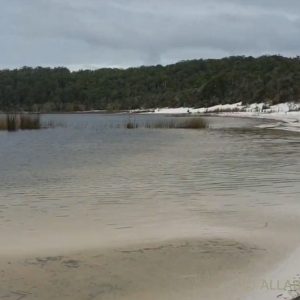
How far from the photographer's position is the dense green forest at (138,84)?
107m

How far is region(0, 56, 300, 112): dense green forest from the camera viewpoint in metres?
107

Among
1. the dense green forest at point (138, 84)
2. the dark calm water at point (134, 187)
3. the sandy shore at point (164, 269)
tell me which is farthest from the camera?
the dense green forest at point (138, 84)

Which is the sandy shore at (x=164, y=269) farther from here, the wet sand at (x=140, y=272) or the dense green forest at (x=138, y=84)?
the dense green forest at (x=138, y=84)

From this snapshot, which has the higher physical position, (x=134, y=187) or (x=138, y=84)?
(x=138, y=84)

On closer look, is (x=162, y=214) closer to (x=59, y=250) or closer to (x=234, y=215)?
(x=234, y=215)

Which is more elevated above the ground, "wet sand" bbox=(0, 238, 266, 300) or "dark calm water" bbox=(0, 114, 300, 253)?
"dark calm water" bbox=(0, 114, 300, 253)

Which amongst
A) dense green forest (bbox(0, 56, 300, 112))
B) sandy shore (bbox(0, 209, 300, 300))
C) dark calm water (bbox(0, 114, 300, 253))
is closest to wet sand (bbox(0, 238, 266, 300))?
sandy shore (bbox(0, 209, 300, 300))

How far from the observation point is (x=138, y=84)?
5782 inches

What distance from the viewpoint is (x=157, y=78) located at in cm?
14762

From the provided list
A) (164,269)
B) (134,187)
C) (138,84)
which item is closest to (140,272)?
(164,269)

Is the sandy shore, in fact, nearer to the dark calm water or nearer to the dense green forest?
the dark calm water

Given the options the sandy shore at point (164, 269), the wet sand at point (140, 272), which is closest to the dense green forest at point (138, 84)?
the sandy shore at point (164, 269)

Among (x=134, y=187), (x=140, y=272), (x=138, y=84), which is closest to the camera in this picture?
(x=140, y=272)

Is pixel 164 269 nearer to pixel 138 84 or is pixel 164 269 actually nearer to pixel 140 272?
pixel 140 272
